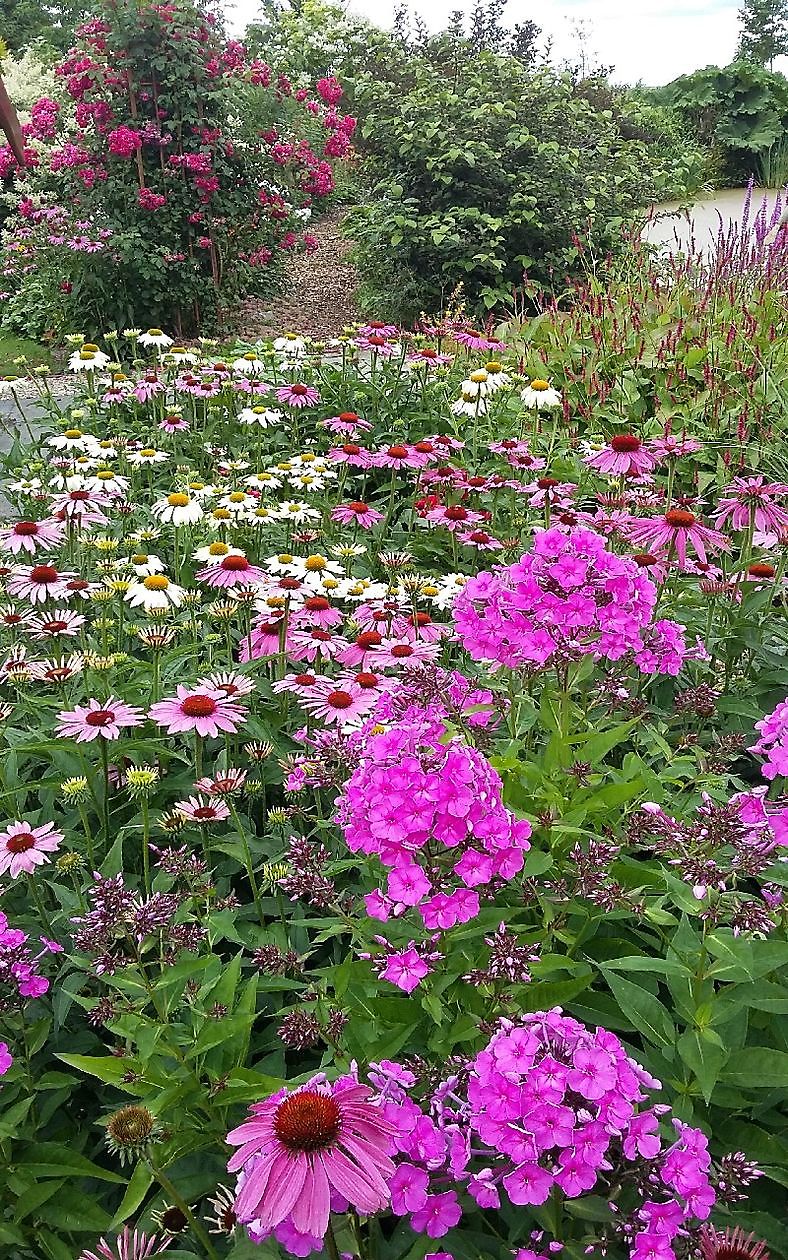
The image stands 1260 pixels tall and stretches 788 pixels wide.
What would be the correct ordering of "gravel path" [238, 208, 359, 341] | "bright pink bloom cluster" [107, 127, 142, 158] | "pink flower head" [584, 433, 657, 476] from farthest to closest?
"gravel path" [238, 208, 359, 341] → "bright pink bloom cluster" [107, 127, 142, 158] → "pink flower head" [584, 433, 657, 476]

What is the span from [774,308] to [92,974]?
217 inches

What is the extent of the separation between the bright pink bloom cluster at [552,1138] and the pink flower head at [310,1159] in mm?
50

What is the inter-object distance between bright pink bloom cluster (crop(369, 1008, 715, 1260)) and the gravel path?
298 inches

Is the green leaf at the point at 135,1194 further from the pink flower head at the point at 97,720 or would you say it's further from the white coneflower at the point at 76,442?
the white coneflower at the point at 76,442

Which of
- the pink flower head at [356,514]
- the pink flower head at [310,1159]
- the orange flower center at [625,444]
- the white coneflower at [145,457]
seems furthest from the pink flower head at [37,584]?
the pink flower head at [310,1159]

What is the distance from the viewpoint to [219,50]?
757 cm

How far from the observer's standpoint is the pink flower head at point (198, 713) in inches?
71.1

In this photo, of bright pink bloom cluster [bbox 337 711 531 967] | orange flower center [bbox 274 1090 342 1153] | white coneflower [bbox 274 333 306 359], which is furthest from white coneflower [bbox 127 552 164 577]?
white coneflower [bbox 274 333 306 359]

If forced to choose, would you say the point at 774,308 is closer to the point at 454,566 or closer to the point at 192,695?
the point at 454,566

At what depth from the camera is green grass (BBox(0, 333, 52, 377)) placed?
303 inches

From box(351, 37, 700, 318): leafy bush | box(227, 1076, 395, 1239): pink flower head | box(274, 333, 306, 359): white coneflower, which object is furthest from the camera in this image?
box(351, 37, 700, 318): leafy bush

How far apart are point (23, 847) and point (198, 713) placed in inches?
14.9

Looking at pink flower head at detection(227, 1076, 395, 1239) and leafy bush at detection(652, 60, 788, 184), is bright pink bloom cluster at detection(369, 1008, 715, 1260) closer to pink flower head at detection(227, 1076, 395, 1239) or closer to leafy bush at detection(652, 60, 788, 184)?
pink flower head at detection(227, 1076, 395, 1239)

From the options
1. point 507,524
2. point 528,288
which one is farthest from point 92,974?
point 528,288
